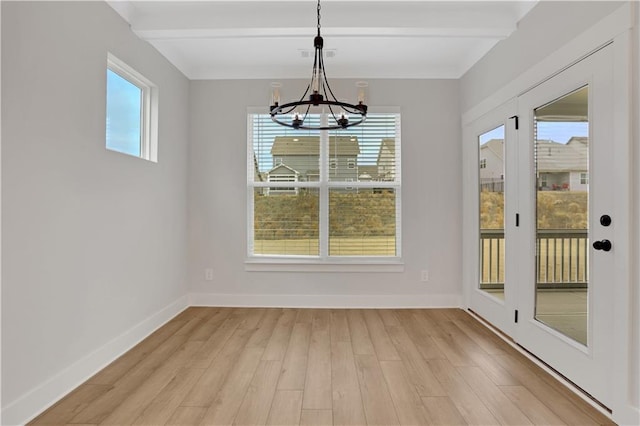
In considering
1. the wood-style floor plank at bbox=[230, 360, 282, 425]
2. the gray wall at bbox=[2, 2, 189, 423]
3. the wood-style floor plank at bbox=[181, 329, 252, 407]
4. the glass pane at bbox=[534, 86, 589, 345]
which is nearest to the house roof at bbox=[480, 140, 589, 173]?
the glass pane at bbox=[534, 86, 589, 345]

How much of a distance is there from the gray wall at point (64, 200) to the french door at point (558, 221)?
10.7 feet

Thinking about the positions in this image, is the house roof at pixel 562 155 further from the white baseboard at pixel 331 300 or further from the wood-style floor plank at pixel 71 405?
the wood-style floor plank at pixel 71 405

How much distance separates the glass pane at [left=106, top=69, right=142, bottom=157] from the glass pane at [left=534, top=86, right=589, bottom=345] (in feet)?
11.1

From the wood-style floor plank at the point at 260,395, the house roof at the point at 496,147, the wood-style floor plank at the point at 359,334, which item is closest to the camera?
the wood-style floor plank at the point at 260,395

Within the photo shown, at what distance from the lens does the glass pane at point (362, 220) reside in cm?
432

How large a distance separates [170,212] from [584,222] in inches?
144

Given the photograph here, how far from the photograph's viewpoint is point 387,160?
14.2 ft

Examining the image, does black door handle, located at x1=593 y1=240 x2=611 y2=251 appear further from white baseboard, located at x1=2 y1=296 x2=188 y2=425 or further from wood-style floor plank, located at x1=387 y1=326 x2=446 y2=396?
white baseboard, located at x1=2 y1=296 x2=188 y2=425

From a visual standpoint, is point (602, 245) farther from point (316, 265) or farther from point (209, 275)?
point (209, 275)

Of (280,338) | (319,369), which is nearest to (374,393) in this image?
(319,369)

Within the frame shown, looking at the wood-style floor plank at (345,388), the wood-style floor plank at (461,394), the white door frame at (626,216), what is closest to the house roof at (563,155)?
the white door frame at (626,216)

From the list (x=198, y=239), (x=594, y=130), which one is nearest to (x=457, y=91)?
(x=594, y=130)

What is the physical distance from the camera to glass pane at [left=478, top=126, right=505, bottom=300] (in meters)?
3.34

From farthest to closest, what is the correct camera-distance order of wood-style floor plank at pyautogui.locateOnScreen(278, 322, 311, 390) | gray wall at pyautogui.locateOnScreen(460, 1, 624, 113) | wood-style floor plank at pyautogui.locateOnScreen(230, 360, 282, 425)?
wood-style floor plank at pyautogui.locateOnScreen(278, 322, 311, 390) → gray wall at pyautogui.locateOnScreen(460, 1, 624, 113) → wood-style floor plank at pyautogui.locateOnScreen(230, 360, 282, 425)
